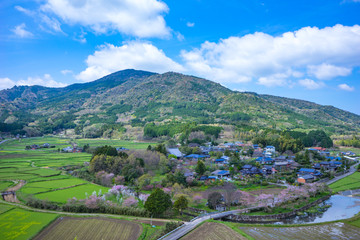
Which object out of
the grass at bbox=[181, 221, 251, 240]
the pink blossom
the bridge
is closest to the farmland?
the grass at bbox=[181, 221, 251, 240]

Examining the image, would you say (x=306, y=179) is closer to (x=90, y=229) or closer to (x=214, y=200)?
(x=214, y=200)

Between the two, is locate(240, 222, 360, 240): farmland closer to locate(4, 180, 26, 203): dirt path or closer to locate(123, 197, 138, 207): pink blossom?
locate(123, 197, 138, 207): pink blossom

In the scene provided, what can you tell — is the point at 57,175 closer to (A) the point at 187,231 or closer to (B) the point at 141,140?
(A) the point at 187,231

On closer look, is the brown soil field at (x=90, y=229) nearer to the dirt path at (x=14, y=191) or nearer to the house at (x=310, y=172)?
the dirt path at (x=14, y=191)

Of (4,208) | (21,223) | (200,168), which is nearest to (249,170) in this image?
(200,168)

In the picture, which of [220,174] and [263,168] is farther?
[263,168]

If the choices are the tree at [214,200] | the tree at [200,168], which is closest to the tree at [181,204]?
the tree at [214,200]

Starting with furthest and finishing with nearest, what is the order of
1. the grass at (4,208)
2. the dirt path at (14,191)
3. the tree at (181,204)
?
the dirt path at (14,191)
the tree at (181,204)
the grass at (4,208)

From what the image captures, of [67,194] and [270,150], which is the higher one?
[270,150]
